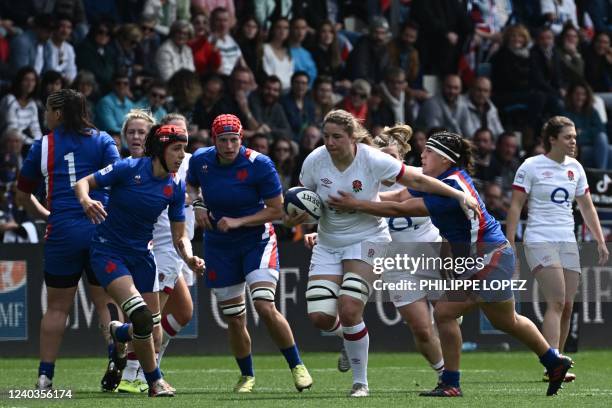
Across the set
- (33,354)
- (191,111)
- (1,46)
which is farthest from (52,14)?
(33,354)

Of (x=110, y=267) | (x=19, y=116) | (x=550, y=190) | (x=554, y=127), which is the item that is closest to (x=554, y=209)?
(x=550, y=190)

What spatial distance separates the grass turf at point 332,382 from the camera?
10027mm

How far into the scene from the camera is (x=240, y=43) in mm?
19797

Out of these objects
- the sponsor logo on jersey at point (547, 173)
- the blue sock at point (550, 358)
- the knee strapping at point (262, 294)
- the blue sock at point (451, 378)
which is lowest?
the blue sock at point (451, 378)

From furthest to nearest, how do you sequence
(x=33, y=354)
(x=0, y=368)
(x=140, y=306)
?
(x=33, y=354)
(x=0, y=368)
(x=140, y=306)

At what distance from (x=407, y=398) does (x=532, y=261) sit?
312 cm

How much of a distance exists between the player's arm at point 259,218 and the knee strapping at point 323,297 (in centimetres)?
68

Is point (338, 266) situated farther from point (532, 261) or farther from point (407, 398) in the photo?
Answer: point (532, 261)

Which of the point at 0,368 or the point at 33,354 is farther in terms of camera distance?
the point at 33,354

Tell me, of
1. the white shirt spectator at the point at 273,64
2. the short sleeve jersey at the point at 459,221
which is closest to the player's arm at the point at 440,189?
the short sleeve jersey at the point at 459,221

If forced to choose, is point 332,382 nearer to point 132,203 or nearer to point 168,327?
point 168,327

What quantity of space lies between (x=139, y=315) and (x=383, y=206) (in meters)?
1.93

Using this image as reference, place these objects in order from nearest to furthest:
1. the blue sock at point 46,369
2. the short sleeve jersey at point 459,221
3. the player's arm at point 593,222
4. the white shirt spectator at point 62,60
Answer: the short sleeve jersey at point 459,221, the blue sock at point 46,369, the player's arm at point 593,222, the white shirt spectator at point 62,60

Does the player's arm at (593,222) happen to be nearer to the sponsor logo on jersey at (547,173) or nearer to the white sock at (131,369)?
the sponsor logo on jersey at (547,173)
